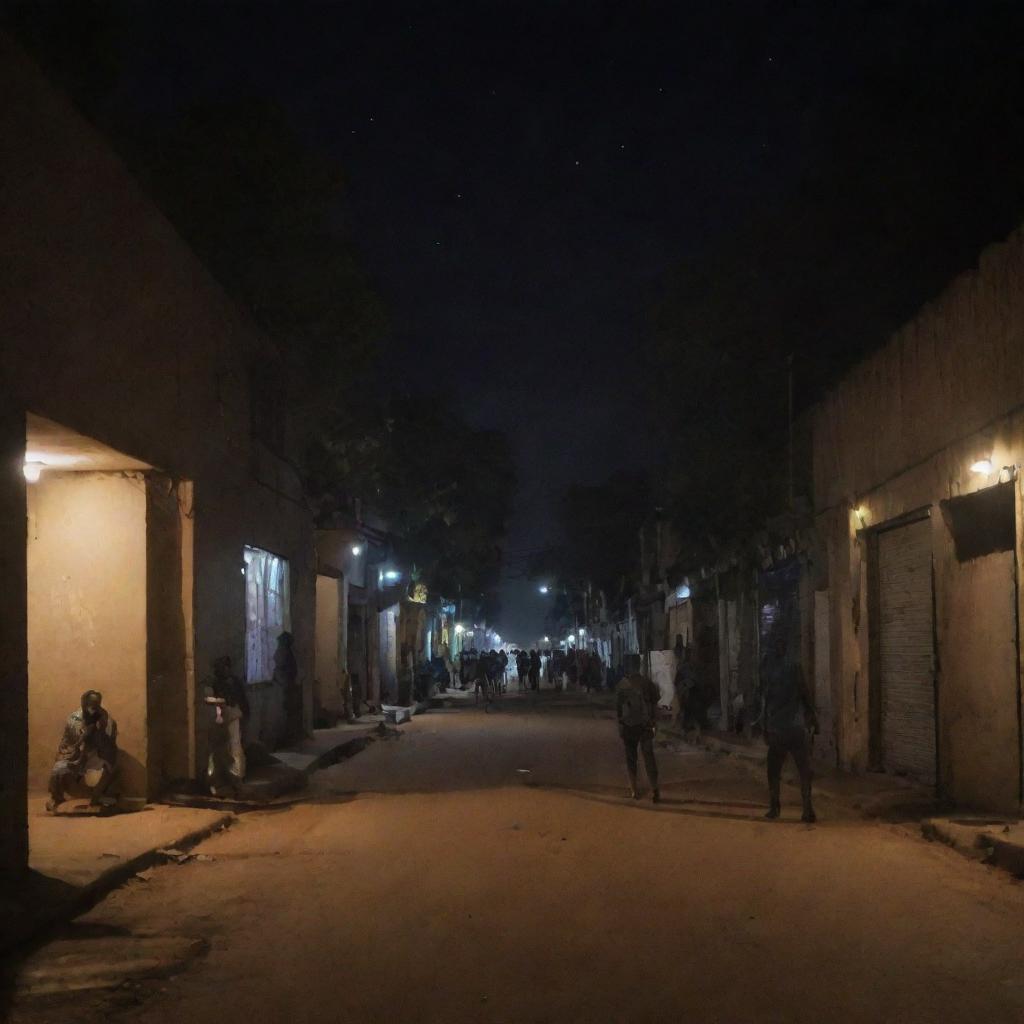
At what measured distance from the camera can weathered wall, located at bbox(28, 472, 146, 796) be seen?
12594 millimetres

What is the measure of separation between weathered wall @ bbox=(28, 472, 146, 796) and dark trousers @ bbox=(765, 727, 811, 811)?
6.94m

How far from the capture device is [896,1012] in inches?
221

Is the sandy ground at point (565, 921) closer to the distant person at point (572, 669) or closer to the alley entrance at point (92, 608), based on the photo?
the alley entrance at point (92, 608)

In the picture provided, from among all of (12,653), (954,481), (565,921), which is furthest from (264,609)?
(565,921)

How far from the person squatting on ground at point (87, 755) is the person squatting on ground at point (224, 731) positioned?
5.61 ft

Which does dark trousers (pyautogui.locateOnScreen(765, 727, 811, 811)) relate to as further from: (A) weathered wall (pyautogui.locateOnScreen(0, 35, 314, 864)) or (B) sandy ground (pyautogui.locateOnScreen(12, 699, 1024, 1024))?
(A) weathered wall (pyautogui.locateOnScreen(0, 35, 314, 864))

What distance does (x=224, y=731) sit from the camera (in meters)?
13.8

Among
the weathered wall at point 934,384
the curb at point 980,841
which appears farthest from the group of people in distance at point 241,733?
the weathered wall at point 934,384

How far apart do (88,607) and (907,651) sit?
32.7 ft

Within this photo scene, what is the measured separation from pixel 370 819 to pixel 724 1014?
7.38 meters

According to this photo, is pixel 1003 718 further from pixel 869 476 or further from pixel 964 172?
pixel 964 172

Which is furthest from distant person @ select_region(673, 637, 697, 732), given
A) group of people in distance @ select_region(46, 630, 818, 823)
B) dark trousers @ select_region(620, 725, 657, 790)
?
dark trousers @ select_region(620, 725, 657, 790)

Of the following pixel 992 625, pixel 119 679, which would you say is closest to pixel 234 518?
pixel 119 679

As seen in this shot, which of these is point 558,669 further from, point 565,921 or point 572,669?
point 565,921
